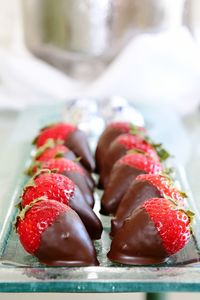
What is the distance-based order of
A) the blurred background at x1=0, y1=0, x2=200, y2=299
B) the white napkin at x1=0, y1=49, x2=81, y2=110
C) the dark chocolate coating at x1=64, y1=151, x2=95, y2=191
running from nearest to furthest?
the dark chocolate coating at x1=64, y1=151, x2=95, y2=191
the blurred background at x1=0, y1=0, x2=200, y2=299
the white napkin at x1=0, y1=49, x2=81, y2=110

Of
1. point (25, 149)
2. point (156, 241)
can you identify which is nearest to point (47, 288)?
point (156, 241)

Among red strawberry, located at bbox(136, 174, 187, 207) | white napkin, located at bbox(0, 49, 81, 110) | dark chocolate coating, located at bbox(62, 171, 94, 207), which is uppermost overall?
red strawberry, located at bbox(136, 174, 187, 207)

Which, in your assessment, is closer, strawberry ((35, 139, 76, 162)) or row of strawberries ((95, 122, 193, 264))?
row of strawberries ((95, 122, 193, 264))

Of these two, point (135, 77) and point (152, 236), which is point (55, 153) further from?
point (135, 77)

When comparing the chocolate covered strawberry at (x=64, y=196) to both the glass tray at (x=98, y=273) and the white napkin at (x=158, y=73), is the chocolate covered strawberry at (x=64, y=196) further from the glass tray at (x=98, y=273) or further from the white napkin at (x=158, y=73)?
the white napkin at (x=158, y=73)

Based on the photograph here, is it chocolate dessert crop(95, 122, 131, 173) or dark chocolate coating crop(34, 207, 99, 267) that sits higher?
dark chocolate coating crop(34, 207, 99, 267)

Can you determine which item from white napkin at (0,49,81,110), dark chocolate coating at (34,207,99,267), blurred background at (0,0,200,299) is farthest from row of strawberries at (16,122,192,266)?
white napkin at (0,49,81,110)

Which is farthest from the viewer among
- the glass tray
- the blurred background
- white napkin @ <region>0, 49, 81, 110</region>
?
white napkin @ <region>0, 49, 81, 110</region>

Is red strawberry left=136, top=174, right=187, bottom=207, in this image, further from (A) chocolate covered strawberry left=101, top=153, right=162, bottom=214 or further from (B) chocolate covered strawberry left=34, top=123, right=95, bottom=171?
(B) chocolate covered strawberry left=34, top=123, right=95, bottom=171

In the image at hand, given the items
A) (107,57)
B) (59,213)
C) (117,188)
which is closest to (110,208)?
(117,188)
